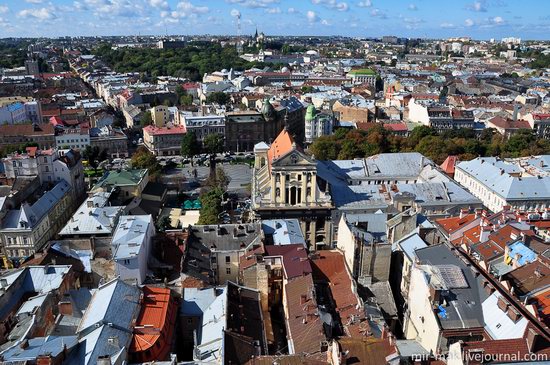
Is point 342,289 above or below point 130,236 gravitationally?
below

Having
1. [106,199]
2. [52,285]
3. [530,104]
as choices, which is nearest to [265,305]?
[52,285]

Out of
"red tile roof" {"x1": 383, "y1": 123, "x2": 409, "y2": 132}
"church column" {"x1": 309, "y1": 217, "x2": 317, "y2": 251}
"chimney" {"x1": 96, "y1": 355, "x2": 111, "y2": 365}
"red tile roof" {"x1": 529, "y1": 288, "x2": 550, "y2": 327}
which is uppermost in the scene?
"red tile roof" {"x1": 529, "y1": 288, "x2": 550, "y2": 327}

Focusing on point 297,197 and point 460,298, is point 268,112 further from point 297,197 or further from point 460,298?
point 460,298

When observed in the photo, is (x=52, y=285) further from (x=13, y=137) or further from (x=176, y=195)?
(x=13, y=137)

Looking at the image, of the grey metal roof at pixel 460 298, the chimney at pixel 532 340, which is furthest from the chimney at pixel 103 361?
the chimney at pixel 532 340

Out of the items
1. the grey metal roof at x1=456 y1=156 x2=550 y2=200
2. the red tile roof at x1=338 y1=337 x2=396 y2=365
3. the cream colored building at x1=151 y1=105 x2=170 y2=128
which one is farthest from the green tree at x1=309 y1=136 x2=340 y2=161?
the red tile roof at x1=338 y1=337 x2=396 y2=365

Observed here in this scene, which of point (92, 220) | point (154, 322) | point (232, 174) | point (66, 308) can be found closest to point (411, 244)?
point (154, 322)

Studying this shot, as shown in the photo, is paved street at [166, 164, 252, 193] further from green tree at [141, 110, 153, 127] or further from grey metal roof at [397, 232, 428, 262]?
grey metal roof at [397, 232, 428, 262]
